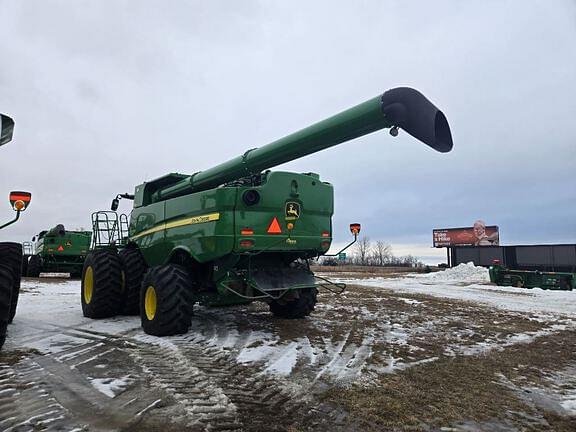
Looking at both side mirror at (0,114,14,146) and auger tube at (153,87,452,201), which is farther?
auger tube at (153,87,452,201)

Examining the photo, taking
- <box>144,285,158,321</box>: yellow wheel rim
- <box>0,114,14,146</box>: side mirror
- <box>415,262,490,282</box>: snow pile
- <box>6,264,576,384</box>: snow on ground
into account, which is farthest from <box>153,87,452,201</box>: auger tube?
<box>415,262,490,282</box>: snow pile

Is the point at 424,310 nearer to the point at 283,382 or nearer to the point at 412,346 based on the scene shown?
the point at 412,346

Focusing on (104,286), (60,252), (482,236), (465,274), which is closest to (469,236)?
(482,236)

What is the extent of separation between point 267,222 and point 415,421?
146 inches

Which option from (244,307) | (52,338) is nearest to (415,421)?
(52,338)

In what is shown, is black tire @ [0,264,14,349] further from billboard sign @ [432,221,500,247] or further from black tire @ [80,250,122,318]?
billboard sign @ [432,221,500,247]

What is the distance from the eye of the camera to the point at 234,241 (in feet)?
19.4

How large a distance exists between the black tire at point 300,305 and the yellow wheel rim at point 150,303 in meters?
2.23

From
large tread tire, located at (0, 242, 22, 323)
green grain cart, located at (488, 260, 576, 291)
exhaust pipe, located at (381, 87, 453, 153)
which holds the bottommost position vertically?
green grain cart, located at (488, 260, 576, 291)

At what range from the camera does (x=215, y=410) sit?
10.7ft

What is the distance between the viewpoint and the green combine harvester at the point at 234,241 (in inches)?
230

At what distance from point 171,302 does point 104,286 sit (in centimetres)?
235

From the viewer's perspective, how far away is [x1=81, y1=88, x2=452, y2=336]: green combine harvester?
5852 millimetres

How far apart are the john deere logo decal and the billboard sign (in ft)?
152
